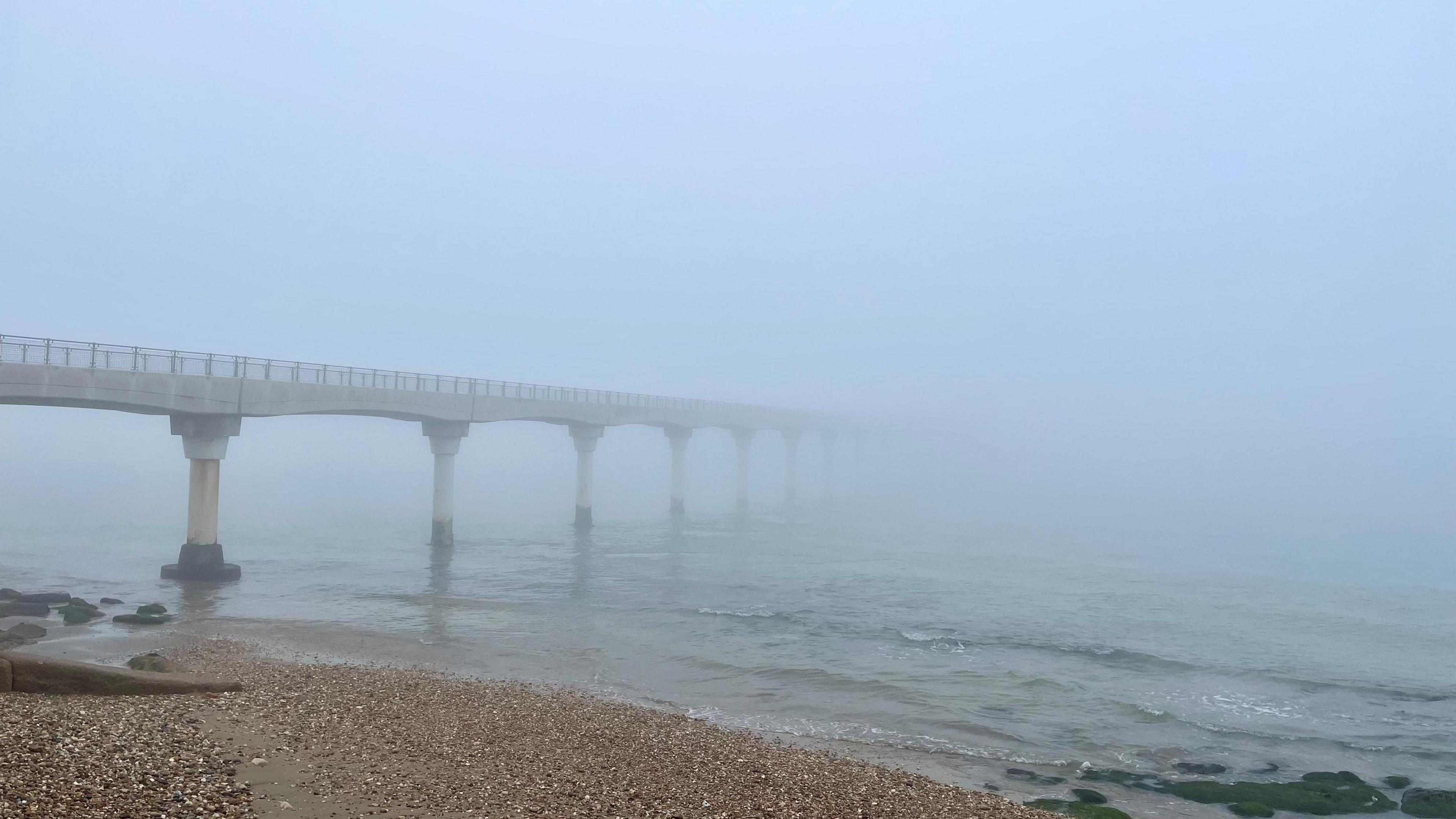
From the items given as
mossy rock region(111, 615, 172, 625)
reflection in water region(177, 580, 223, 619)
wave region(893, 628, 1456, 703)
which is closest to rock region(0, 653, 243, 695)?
mossy rock region(111, 615, 172, 625)

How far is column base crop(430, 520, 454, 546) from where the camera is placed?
4703cm

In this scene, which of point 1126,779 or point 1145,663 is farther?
point 1145,663

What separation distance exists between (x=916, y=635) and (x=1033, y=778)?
41.0 feet

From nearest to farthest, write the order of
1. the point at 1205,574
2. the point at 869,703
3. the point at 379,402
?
the point at 869,703
the point at 379,402
the point at 1205,574

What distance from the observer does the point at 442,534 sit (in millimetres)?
47375

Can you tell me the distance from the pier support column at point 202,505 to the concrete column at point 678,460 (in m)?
43.1

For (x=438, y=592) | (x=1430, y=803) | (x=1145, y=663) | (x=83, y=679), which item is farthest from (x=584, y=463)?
(x=1430, y=803)

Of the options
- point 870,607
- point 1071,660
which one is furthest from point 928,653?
point 870,607

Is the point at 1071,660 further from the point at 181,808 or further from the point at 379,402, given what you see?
the point at 379,402

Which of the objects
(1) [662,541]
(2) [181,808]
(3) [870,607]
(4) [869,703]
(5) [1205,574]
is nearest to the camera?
(2) [181,808]

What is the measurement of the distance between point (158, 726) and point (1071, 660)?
2051cm

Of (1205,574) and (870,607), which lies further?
(1205,574)

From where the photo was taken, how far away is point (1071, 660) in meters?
23.8

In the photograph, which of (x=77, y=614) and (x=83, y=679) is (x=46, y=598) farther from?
(x=83, y=679)
